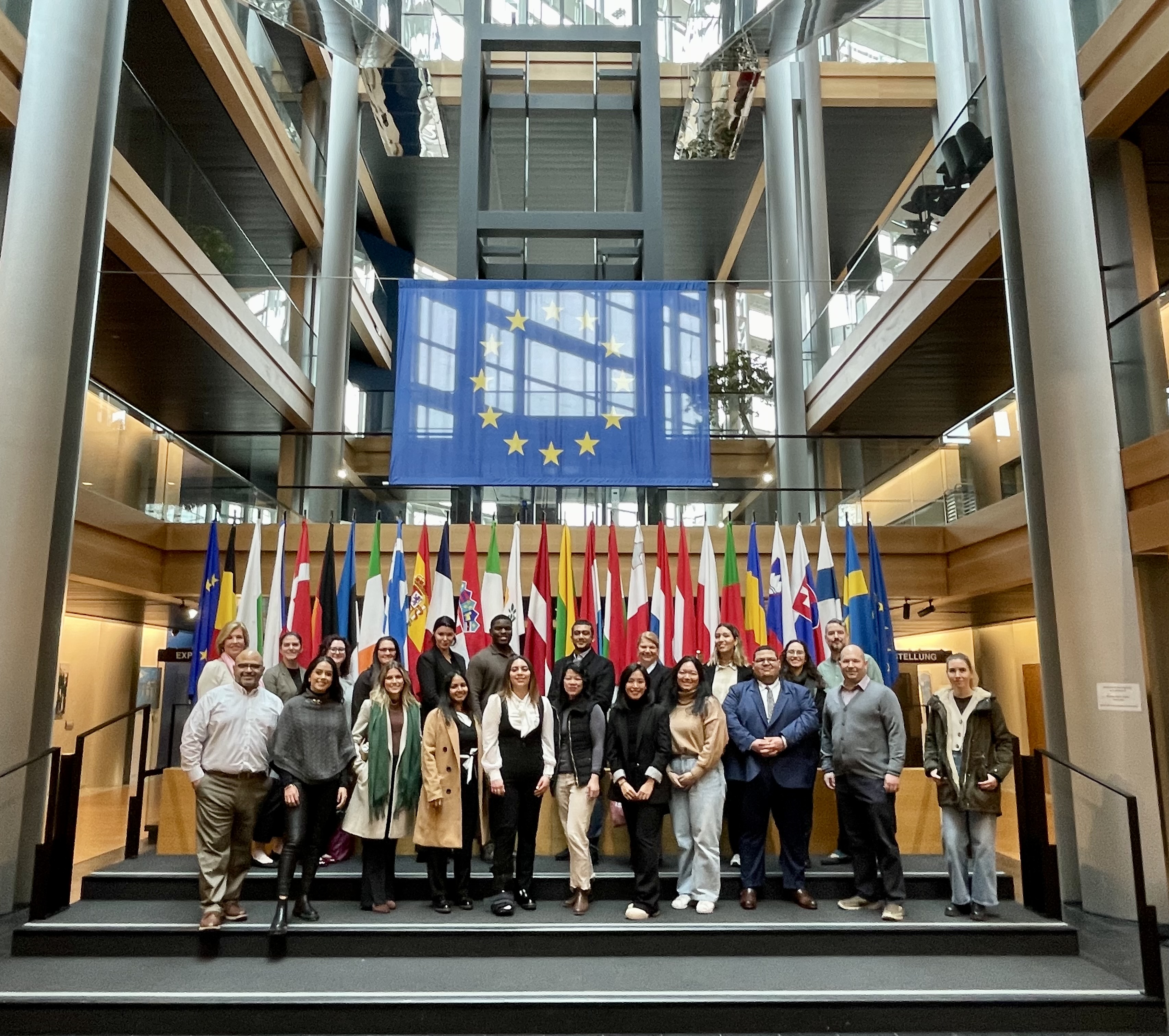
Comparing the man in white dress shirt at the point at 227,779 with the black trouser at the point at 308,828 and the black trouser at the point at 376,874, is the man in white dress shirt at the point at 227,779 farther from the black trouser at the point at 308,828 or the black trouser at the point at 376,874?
the black trouser at the point at 376,874

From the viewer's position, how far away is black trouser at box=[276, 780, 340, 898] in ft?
18.2

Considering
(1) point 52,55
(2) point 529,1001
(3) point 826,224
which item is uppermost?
(3) point 826,224

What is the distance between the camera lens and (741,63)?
895 centimetres

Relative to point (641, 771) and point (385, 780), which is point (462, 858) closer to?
point (385, 780)

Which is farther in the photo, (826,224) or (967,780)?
(826,224)

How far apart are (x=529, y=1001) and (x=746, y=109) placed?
861 centimetres

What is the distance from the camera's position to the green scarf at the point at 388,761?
5.78 meters

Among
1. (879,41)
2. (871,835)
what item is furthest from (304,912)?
(879,41)

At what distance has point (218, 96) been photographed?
12461mm

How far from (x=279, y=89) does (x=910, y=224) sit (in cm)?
1023

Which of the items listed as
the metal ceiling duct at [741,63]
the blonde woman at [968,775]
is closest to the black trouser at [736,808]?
the blonde woman at [968,775]

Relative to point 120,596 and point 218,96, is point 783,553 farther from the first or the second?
point 218,96

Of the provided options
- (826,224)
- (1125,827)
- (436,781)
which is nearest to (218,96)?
(826,224)

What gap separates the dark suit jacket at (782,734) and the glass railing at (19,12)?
24.4ft
